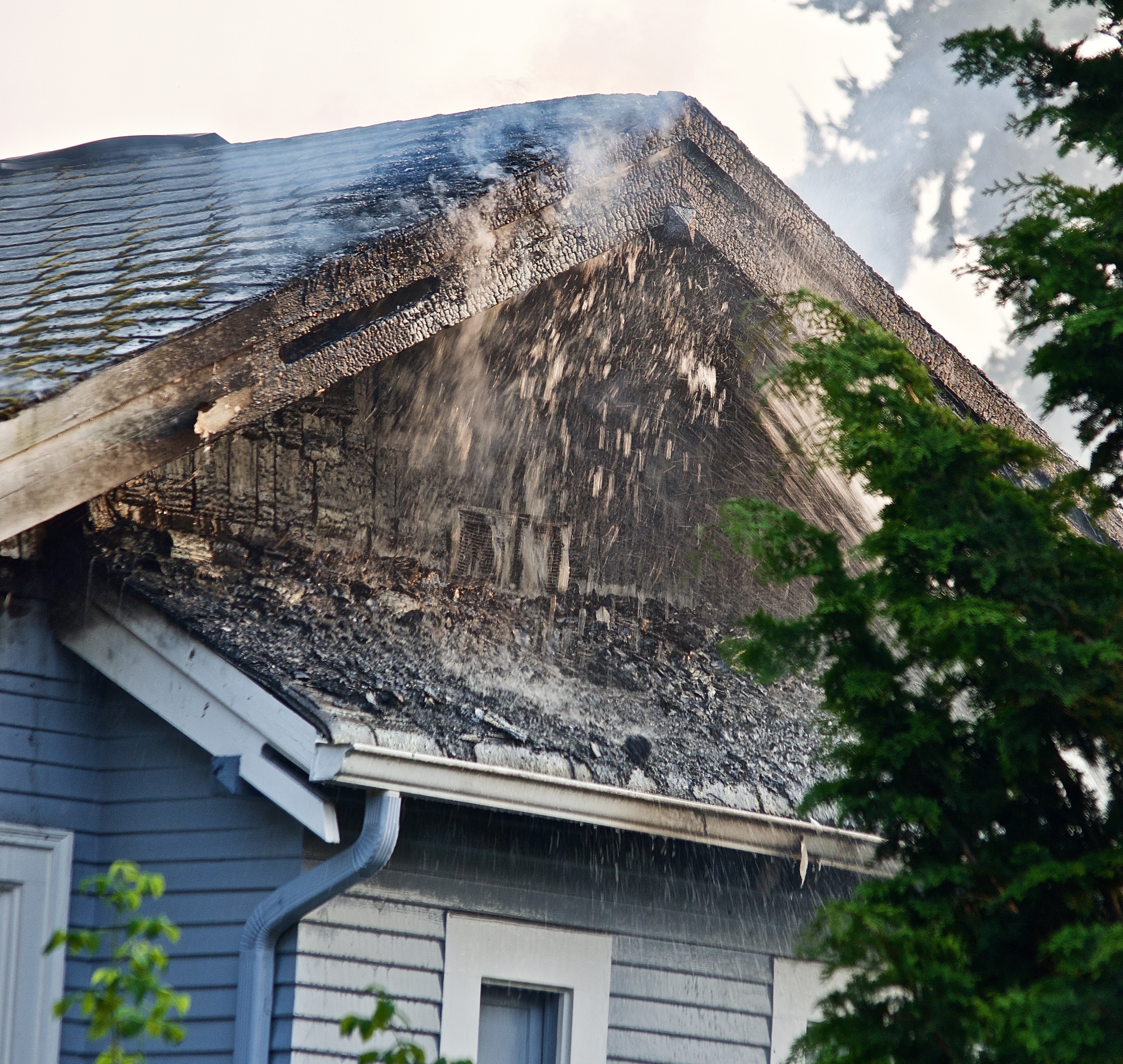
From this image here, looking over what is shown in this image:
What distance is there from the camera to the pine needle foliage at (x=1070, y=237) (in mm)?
3447

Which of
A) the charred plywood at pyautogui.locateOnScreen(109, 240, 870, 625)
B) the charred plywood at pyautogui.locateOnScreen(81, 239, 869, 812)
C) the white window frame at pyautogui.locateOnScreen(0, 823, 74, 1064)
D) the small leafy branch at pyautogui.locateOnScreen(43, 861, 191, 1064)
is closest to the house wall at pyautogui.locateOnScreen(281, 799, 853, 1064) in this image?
the charred plywood at pyautogui.locateOnScreen(81, 239, 869, 812)

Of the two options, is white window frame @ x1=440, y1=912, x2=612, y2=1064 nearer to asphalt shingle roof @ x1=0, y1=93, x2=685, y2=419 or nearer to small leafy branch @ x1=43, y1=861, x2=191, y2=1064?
small leafy branch @ x1=43, y1=861, x2=191, y2=1064

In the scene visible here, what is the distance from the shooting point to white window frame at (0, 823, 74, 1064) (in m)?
4.92

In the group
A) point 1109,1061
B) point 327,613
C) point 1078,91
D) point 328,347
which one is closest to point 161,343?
point 328,347

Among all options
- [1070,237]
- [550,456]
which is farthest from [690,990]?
[1070,237]

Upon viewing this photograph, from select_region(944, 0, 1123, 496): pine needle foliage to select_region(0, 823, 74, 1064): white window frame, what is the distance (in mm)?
3966

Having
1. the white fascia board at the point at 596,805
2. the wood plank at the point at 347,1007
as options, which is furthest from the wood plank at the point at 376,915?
the white fascia board at the point at 596,805

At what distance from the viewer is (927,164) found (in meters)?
41.5

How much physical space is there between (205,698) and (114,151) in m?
4.65

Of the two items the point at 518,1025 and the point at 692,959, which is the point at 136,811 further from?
the point at 692,959

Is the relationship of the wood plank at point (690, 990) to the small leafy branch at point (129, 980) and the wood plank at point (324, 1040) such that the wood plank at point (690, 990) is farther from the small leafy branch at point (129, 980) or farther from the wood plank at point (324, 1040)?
the small leafy branch at point (129, 980)

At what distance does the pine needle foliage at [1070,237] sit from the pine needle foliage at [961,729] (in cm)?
23

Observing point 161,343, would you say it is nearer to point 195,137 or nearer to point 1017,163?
point 195,137

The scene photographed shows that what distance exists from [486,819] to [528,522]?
1.77 meters
